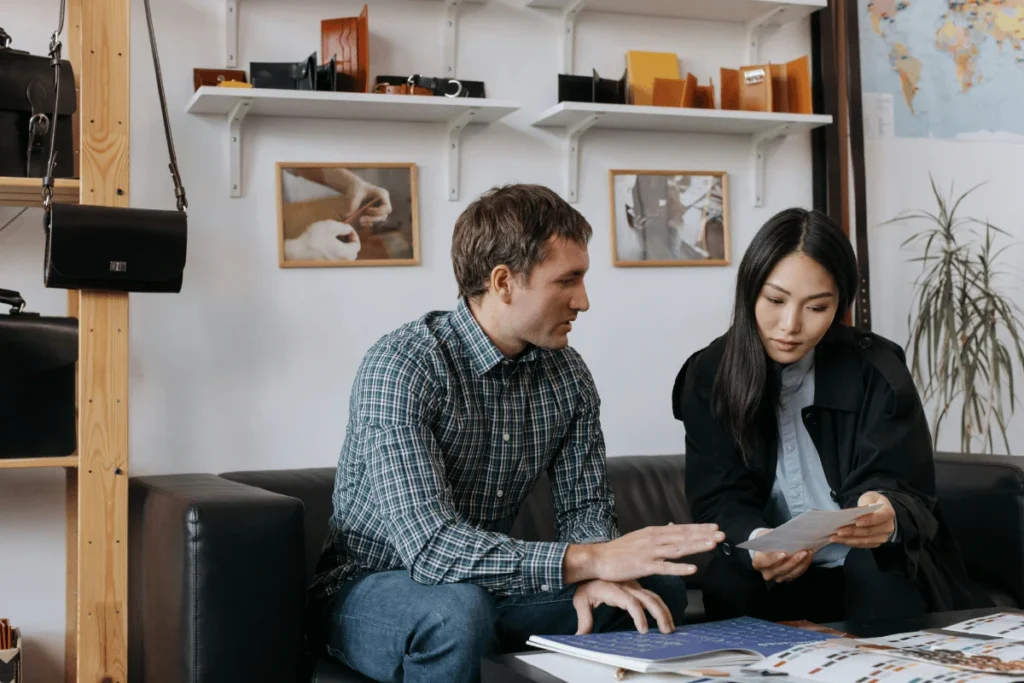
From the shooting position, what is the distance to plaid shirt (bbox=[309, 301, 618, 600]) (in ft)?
5.45

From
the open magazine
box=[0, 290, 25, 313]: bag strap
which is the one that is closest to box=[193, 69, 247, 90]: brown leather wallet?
box=[0, 290, 25, 313]: bag strap

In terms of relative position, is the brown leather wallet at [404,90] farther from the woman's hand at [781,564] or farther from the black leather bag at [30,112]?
the woman's hand at [781,564]

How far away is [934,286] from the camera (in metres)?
3.29

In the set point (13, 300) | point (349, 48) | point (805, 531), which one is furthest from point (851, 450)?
point (13, 300)

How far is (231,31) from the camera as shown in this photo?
2754mm

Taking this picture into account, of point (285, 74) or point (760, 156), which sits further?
point (760, 156)

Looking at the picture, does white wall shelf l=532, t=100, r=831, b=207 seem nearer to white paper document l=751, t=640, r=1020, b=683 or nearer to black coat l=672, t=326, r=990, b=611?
black coat l=672, t=326, r=990, b=611

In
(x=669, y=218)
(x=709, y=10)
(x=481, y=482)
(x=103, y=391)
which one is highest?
(x=709, y=10)

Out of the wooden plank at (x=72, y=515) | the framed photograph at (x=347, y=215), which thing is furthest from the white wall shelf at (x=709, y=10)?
the wooden plank at (x=72, y=515)

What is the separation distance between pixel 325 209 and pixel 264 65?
381mm

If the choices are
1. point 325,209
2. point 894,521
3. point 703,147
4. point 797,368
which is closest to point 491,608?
point 894,521

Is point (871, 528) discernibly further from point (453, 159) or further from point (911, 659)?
point (453, 159)

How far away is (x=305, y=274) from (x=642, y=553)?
5.06 feet

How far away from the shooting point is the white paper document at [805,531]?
61.6 inches
